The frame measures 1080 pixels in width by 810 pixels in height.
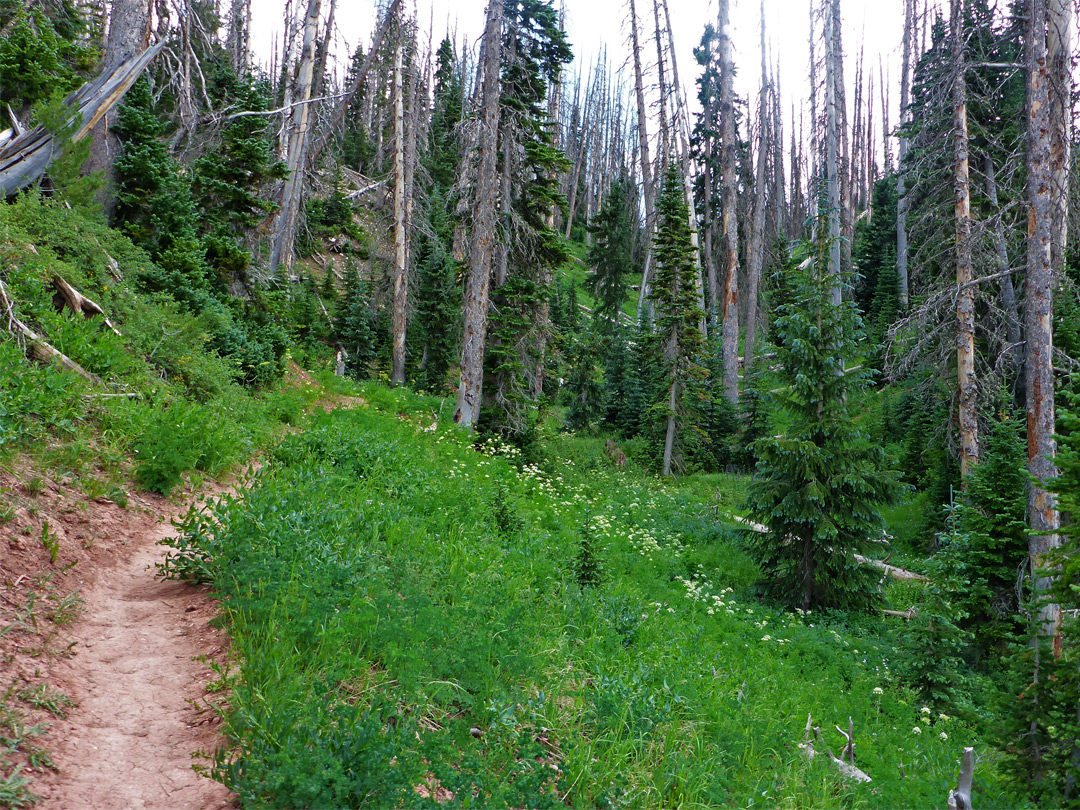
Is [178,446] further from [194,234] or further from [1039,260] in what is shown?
[1039,260]

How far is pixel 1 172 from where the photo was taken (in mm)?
8805

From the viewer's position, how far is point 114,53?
10945 millimetres

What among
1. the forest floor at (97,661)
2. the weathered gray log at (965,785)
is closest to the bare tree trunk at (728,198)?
the weathered gray log at (965,785)

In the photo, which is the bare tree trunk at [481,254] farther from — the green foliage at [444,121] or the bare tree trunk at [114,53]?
the green foliage at [444,121]

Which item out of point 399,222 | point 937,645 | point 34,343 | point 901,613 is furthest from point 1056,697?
point 399,222

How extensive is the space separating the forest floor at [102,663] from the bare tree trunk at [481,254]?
9.26 m

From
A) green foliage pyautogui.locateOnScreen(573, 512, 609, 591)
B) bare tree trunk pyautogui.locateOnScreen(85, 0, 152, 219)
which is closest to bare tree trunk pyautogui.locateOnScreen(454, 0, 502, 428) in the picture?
bare tree trunk pyautogui.locateOnScreen(85, 0, 152, 219)

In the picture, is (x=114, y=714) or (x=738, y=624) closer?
(x=114, y=714)

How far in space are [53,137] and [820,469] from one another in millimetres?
12635

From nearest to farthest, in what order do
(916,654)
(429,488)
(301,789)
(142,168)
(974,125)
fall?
(301,789) → (916,654) → (429,488) → (142,168) → (974,125)

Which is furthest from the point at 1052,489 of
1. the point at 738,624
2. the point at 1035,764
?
the point at 738,624

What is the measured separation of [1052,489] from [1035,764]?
1944 millimetres

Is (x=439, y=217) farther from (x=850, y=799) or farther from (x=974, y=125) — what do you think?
(x=850, y=799)

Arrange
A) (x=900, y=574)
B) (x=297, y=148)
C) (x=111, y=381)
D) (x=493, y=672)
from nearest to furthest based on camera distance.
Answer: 1. (x=493, y=672)
2. (x=111, y=381)
3. (x=900, y=574)
4. (x=297, y=148)
